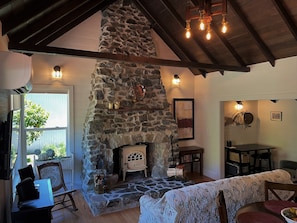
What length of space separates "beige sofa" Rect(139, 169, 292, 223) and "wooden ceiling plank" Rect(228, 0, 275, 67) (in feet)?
8.40

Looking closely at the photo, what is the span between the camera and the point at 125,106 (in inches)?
221

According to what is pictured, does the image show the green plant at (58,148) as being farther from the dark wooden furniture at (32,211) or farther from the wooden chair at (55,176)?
the dark wooden furniture at (32,211)

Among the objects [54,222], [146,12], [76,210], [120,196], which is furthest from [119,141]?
[146,12]

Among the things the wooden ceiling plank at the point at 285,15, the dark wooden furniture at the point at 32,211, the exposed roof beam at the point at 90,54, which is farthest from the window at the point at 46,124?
the wooden ceiling plank at the point at 285,15

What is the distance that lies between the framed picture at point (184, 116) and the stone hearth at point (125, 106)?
68cm

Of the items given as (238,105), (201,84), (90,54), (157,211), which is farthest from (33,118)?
(238,105)

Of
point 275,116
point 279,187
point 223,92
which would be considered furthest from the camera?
point 275,116

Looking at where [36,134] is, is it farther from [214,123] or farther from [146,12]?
[214,123]

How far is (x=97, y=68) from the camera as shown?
5.40 meters

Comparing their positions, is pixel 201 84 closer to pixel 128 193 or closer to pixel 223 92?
pixel 223 92

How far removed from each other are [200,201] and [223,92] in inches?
153

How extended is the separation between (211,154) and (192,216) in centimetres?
396

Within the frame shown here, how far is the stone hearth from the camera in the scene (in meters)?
5.24

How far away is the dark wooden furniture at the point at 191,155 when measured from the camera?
643 cm
